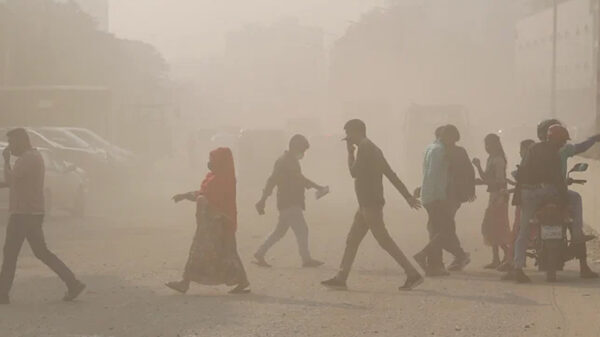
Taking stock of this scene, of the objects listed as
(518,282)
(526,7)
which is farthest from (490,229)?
(526,7)

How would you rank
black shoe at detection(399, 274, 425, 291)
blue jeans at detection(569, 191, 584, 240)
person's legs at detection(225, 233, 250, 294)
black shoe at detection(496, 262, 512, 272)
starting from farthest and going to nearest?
black shoe at detection(496, 262, 512, 272)
blue jeans at detection(569, 191, 584, 240)
black shoe at detection(399, 274, 425, 291)
person's legs at detection(225, 233, 250, 294)

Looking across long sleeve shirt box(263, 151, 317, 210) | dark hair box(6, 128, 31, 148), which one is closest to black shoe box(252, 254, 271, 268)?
long sleeve shirt box(263, 151, 317, 210)

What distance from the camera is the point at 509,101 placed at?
115812 mm

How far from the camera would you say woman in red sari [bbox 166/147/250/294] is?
1473 centimetres

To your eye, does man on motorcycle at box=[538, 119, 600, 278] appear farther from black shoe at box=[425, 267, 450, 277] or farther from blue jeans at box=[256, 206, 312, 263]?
blue jeans at box=[256, 206, 312, 263]

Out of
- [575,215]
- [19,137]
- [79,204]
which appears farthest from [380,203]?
[79,204]

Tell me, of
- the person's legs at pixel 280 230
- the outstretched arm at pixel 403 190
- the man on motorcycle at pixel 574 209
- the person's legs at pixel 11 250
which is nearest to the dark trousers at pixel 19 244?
the person's legs at pixel 11 250

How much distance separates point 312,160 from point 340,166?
236 centimetres

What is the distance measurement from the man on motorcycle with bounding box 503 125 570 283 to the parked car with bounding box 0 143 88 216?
13.8m

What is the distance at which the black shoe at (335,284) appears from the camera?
15336 millimetres

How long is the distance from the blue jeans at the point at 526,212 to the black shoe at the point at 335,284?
73.5 inches

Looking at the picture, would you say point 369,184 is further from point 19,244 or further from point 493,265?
point 19,244

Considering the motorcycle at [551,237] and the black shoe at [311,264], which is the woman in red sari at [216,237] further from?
the black shoe at [311,264]

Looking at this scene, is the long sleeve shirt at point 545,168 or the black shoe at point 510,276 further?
the black shoe at point 510,276
